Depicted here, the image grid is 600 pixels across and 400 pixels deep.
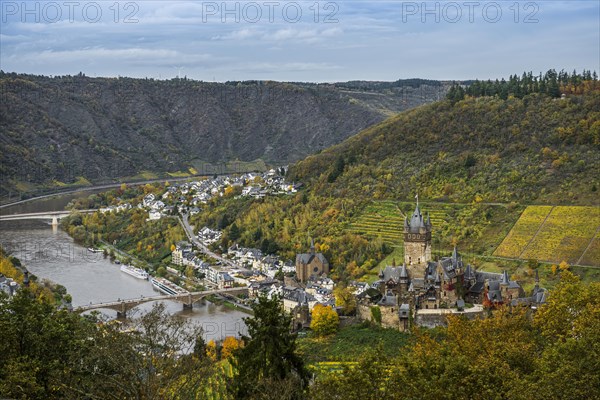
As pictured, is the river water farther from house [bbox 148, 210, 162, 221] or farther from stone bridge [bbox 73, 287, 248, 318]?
house [bbox 148, 210, 162, 221]

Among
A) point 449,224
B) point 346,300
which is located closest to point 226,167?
point 449,224

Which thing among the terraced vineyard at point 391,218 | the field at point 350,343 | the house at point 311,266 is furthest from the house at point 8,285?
the terraced vineyard at point 391,218

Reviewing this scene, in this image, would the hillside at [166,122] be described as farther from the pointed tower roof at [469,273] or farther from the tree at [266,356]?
the tree at [266,356]

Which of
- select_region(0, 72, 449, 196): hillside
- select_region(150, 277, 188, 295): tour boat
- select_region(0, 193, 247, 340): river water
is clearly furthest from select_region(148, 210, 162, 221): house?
select_region(0, 72, 449, 196): hillside

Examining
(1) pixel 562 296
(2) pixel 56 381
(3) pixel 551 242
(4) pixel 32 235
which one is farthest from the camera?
(4) pixel 32 235

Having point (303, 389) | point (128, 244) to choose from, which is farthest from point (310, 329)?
point (128, 244)

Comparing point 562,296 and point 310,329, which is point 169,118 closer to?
point 310,329

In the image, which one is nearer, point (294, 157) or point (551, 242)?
point (551, 242)
